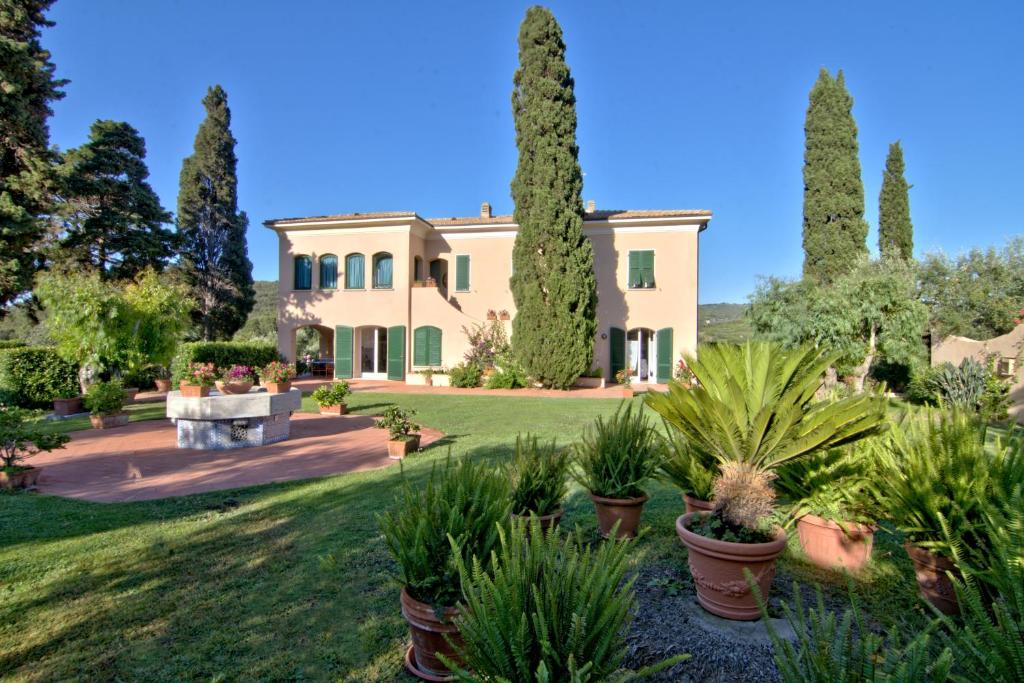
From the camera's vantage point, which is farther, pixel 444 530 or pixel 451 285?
pixel 451 285

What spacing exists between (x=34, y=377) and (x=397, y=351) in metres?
10.5

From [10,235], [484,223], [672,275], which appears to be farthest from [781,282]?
[10,235]

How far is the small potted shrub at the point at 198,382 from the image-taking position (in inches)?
351

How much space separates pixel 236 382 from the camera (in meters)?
9.12

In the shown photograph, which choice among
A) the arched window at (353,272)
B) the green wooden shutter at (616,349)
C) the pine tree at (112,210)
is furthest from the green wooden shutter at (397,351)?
the pine tree at (112,210)

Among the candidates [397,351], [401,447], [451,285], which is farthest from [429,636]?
[451,285]

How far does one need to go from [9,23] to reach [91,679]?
20.2 metres

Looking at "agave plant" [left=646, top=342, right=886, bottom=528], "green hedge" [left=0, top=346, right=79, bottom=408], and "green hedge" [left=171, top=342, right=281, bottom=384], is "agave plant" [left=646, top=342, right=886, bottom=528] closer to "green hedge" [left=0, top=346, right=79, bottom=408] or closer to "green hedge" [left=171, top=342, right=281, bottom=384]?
"green hedge" [left=171, top=342, right=281, bottom=384]

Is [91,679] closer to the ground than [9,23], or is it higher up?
closer to the ground

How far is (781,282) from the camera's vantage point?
16.7m

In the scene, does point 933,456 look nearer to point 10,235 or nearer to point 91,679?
point 91,679

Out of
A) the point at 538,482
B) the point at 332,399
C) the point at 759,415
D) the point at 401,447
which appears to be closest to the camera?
the point at 759,415

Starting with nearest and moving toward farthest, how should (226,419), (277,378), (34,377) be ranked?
(226,419) < (34,377) < (277,378)

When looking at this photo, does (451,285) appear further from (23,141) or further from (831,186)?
(831,186)
